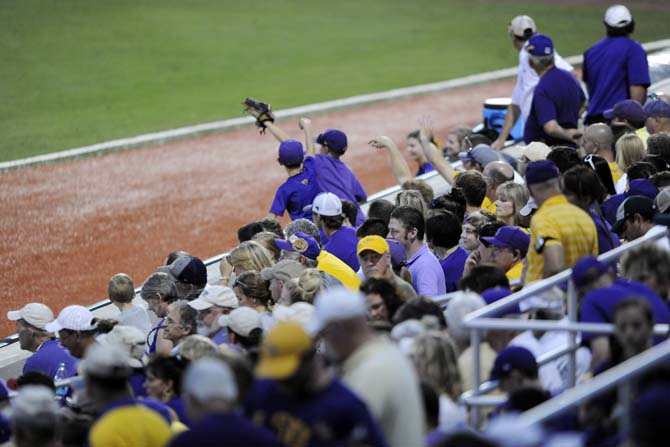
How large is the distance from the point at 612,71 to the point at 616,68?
5 cm

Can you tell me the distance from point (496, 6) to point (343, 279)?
83.5ft

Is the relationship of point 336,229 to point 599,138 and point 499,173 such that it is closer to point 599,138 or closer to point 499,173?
point 499,173

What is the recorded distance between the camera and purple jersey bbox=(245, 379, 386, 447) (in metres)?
4.02

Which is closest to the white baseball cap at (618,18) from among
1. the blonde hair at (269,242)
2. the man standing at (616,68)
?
the man standing at (616,68)

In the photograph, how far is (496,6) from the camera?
1254 inches

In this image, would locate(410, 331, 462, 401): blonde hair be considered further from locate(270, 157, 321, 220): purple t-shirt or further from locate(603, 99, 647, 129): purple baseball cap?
locate(603, 99, 647, 129): purple baseball cap

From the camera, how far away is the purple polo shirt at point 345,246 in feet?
28.0

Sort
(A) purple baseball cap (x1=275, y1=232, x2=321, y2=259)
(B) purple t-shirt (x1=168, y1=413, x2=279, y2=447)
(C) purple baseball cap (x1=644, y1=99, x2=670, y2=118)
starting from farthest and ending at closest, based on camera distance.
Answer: (C) purple baseball cap (x1=644, y1=99, x2=670, y2=118) < (A) purple baseball cap (x1=275, y1=232, x2=321, y2=259) < (B) purple t-shirt (x1=168, y1=413, x2=279, y2=447)

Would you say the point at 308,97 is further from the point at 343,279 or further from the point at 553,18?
the point at 343,279

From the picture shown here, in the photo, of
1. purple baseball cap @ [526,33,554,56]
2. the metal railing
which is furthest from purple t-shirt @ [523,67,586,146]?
the metal railing

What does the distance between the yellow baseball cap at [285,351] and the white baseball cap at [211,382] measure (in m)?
0.15

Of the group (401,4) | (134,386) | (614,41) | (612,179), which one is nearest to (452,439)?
(134,386)

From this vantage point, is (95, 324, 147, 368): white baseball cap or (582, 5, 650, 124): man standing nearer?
(95, 324, 147, 368): white baseball cap

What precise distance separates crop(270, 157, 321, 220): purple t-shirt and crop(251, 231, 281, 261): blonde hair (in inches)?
67.4
